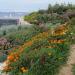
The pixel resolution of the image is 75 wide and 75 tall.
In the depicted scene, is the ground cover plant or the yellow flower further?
the yellow flower

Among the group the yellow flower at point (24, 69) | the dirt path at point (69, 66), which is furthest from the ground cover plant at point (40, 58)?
the dirt path at point (69, 66)

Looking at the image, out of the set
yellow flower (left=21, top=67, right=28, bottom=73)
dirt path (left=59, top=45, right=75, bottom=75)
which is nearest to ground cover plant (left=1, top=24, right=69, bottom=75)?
yellow flower (left=21, top=67, right=28, bottom=73)

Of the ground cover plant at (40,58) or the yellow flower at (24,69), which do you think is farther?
the yellow flower at (24,69)

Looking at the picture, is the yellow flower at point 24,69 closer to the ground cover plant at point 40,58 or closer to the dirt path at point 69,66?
the ground cover plant at point 40,58

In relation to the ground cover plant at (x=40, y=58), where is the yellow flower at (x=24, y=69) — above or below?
below

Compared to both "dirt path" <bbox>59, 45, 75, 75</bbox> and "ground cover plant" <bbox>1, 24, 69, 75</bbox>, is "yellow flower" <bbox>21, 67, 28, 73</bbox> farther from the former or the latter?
"dirt path" <bbox>59, 45, 75, 75</bbox>

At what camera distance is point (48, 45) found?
37.5 ft

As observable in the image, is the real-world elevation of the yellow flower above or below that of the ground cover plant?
below

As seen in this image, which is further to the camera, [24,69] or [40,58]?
[24,69]

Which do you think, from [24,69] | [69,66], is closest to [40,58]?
[24,69]

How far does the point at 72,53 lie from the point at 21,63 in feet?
5.14

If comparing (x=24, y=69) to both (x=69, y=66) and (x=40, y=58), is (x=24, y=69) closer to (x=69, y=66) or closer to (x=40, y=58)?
(x=40, y=58)

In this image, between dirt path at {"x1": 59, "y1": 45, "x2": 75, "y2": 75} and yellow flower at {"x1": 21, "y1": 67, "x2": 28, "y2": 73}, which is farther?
yellow flower at {"x1": 21, "y1": 67, "x2": 28, "y2": 73}

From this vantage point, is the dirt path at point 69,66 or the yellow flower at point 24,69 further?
the yellow flower at point 24,69
